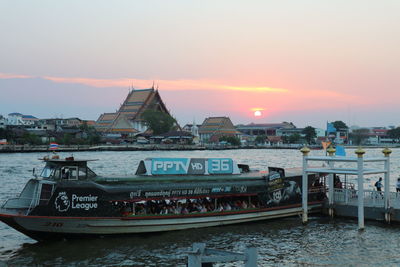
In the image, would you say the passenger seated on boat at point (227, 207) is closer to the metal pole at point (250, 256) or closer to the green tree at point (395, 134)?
the metal pole at point (250, 256)

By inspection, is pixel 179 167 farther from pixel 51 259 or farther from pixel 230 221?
pixel 51 259

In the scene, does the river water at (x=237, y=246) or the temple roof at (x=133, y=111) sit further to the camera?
the temple roof at (x=133, y=111)

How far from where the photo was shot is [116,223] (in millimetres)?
17516

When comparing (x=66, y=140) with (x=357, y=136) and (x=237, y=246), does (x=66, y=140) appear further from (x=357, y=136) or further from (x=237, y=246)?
(x=357, y=136)

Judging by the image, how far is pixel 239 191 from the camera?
2008 cm

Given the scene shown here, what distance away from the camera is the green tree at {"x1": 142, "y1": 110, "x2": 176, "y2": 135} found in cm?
11725

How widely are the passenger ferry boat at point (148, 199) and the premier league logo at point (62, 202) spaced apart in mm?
17

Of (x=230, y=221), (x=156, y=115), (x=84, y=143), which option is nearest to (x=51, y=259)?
(x=230, y=221)

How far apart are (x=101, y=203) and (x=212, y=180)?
485 centimetres

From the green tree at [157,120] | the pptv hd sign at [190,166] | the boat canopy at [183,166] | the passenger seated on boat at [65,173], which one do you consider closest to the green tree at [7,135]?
the green tree at [157,120]

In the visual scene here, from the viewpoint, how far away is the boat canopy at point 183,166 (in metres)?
19.7

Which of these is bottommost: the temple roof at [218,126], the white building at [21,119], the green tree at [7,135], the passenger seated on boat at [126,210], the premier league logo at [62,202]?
the passenger seated on boat at [126,210]

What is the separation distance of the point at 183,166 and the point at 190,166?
365 millimetres

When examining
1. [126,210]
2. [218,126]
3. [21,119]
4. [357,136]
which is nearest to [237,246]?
[126,210]
